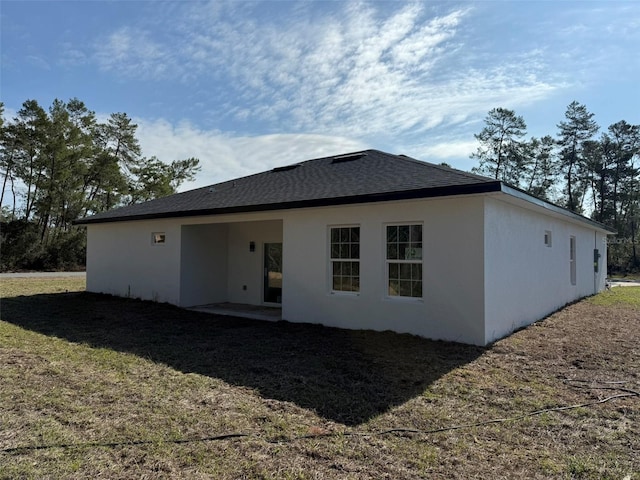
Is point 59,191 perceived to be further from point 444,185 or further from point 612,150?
point 612,150

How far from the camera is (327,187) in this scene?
9.69 metres

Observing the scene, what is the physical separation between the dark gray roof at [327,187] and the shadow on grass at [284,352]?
263 centimetres

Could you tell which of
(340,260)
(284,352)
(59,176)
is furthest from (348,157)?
(59,176)

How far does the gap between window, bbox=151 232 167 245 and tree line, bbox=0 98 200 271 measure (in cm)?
2115

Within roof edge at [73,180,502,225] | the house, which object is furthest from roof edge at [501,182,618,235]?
roof edge at [73,180,502,225]

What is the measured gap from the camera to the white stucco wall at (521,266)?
7.48m

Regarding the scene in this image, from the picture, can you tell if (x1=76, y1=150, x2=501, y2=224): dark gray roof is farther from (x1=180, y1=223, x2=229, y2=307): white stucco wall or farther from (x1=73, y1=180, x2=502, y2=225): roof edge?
(x1=180, y1=223, x2=229, y2=307): white stucco wall

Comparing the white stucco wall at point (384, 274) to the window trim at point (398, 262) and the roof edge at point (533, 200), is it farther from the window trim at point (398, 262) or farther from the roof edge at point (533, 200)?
the roof edge at point (533, 200)

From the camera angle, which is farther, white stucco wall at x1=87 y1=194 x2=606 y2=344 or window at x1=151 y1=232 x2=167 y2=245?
window at x1=151 y1=232 x2=167 y2=245

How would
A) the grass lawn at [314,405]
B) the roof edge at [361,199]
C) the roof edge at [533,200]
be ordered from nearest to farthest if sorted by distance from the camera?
the grass lawn at [314,405] → the roof edge at [361,199] → the roof edge at [533,200]

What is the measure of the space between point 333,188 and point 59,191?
1174 inches

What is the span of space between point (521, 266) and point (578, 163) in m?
37.8

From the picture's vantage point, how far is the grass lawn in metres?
3.32

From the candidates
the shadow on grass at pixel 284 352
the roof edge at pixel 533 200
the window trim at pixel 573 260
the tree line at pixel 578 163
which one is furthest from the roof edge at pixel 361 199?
the tree line at pixel 578 163
